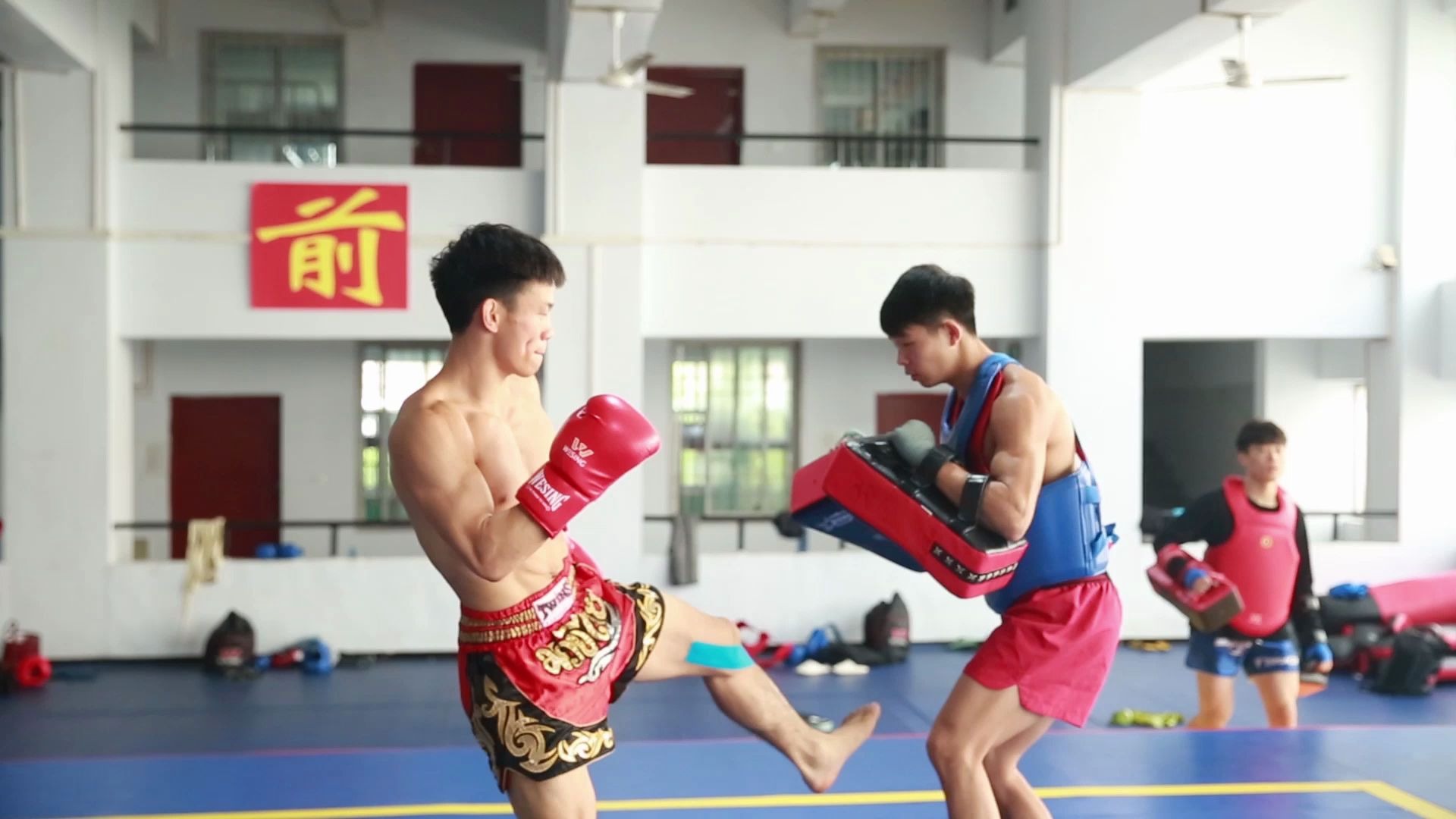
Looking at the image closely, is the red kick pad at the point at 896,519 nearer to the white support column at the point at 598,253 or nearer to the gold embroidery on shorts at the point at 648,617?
the gold embroidery on shorts at the point at 648,617

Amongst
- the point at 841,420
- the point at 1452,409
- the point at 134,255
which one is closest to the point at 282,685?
the point at 134,255

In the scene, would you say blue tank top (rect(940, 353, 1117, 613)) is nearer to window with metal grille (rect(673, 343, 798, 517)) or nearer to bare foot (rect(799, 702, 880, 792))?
bare foot (rect(799, 702, 880, 792))

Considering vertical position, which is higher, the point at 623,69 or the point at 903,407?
the point at 623,69

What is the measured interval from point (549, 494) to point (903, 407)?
28.6 feet

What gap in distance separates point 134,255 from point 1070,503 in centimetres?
704

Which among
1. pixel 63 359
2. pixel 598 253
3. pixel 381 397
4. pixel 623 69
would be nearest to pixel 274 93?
pixel 381 397

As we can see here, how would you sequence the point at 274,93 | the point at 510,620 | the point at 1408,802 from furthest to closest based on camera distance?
the point at 274,93
the point at 1408,802
the point at 510,620

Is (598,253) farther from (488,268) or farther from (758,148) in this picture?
(488,268)

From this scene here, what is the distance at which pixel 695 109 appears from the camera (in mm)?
10531

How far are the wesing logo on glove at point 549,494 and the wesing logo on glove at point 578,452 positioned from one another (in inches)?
2.6

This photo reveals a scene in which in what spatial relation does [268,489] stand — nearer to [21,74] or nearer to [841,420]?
[21,74]

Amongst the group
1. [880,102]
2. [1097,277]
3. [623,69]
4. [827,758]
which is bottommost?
[827,758]

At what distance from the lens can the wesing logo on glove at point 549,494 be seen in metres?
2.46

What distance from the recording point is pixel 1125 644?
8992mm
